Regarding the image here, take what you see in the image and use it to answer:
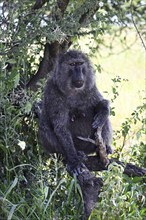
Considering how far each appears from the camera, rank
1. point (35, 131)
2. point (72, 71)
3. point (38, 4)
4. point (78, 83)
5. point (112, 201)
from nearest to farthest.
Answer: point (112, 201)
point (78, 83)
point (72, 71)
point (35, 131)
point (38, 4)

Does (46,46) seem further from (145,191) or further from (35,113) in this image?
(145,191)

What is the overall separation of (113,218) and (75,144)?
1624 millimetres

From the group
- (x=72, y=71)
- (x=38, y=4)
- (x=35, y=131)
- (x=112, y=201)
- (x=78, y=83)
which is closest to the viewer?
(x=112, y=201)

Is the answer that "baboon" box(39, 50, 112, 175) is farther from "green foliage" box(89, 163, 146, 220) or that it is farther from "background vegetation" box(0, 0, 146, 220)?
"green foliage" box(89, 163, 146, 220)

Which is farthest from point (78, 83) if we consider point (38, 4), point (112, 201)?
point (112, 201)

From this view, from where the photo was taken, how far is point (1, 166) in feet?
18.8

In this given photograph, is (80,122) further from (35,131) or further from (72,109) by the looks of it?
(35,131)

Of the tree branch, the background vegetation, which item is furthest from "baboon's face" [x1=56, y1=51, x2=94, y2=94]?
the tree branch

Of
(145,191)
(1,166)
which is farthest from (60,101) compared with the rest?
(145,191)

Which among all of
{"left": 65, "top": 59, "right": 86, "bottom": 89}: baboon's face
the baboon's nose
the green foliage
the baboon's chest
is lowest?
the green foliage

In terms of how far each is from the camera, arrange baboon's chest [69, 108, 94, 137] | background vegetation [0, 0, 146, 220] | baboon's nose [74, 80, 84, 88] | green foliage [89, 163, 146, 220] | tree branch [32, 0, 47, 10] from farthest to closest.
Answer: tree branch [32, 0, 47, 10], baboon's chest [69, 108, 94, 137], baboon's nose [74, 80, 84, 88], background vegetation [0, 0, 146, 220], green foliage [89, 163, 146, 220]

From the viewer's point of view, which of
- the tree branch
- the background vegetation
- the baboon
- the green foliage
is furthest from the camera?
the tree branch

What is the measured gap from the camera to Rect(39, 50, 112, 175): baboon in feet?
18.9

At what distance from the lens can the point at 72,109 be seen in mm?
5906
